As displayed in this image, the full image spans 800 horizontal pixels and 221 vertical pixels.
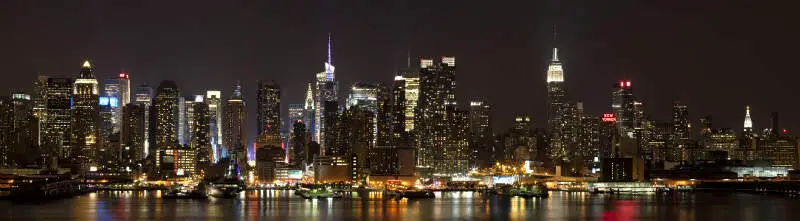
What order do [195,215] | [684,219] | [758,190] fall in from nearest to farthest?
[684,219] < [195,215] < [758,190]

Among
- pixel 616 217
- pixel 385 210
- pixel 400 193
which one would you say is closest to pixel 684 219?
pixel 616 217

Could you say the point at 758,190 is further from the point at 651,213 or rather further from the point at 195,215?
the point at 195,215

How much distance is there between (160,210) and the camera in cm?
11150

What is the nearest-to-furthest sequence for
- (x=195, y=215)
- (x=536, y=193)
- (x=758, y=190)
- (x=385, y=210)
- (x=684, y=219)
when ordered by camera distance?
(x=684, y=219)
(x=195, y=215)
(x=385, y=210)
(x=536, y=193)
(x=758, y=190)

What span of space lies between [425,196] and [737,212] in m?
65.3

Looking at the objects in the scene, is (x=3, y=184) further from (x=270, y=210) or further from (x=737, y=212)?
(x=737, y=212)

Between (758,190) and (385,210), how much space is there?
10931 centimetres

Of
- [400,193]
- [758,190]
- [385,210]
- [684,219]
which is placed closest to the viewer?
[684,219]

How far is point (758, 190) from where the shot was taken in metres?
198

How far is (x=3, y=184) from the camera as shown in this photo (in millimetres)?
178250

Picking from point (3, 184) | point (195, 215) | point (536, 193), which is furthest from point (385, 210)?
point (3, 184)

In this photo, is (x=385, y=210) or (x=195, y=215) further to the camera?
(x=385, y=210)

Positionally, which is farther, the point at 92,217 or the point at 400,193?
the point at 400,193

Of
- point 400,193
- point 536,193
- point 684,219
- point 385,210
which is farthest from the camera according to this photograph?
point 536,193
